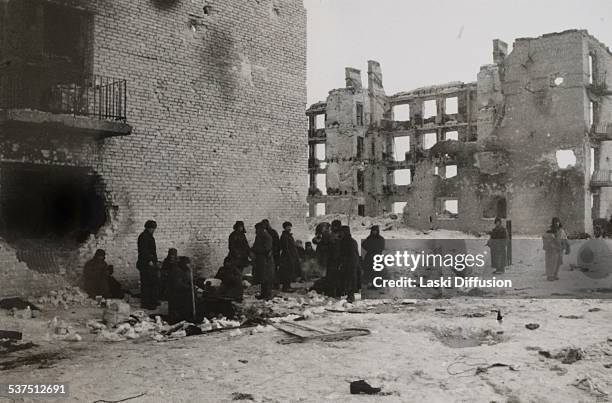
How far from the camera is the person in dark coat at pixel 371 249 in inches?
477

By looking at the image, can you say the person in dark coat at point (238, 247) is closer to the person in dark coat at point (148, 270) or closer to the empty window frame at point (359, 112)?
the person in dark coat at point (148, 270)

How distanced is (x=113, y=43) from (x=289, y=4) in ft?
17.8

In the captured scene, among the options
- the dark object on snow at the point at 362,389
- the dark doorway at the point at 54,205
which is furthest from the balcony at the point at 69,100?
the dark object on snow at the point at 362,389

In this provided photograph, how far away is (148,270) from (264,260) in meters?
2.27

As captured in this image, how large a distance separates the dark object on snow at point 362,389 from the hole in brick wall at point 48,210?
23.3ft

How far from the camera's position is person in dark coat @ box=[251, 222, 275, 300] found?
1073 centimetres

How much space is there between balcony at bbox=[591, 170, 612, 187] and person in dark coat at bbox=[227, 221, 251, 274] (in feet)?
78.6

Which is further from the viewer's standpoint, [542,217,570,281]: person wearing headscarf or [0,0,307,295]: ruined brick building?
[542,217,570,281]: person wearing headscarf

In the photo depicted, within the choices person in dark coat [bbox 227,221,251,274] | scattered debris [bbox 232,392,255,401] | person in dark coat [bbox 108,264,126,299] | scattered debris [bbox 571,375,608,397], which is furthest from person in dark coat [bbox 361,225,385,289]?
scattered debris [bbox 232,392,255,401]

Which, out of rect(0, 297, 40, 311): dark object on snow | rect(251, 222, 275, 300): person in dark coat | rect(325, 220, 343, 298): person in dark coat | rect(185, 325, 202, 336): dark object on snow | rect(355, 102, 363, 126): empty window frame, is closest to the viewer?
rect(185, 325, 202, 336): dark object on snow

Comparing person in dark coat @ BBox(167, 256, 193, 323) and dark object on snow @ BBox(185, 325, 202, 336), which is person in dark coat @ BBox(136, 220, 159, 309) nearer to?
person in dark coat @ BBox(167, 256, 193, 323)

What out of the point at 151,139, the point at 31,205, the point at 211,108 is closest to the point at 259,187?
the point at 211,108

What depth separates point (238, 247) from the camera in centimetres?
1177

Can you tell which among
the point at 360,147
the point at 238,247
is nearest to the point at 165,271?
the point at 238,247
